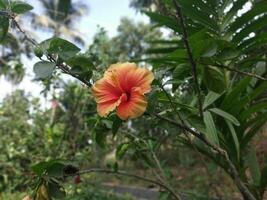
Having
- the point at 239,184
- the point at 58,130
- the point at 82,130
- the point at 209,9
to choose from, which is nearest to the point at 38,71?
the point at 239,184

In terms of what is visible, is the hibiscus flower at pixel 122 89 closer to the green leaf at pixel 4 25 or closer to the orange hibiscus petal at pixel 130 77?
the orange hibiscus petal at pixel 130 77

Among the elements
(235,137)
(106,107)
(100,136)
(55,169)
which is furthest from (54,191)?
(235,137)

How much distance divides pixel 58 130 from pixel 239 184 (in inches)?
218

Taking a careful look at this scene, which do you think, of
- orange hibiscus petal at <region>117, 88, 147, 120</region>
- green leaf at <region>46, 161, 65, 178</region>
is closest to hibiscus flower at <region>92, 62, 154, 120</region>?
orange hibiscus petal at <region>117, 88, 147, 120</region>

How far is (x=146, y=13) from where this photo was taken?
Answer: 2.46 metres

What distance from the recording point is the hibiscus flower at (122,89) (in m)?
1.26

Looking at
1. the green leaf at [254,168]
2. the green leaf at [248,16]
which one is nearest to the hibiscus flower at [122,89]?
the green leaf at [248,16]

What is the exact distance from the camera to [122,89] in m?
1.31

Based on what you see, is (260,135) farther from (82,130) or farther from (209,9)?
(82,130)

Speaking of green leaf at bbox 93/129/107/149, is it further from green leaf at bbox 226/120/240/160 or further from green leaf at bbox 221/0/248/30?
green leaf at bbox 221/0/248/30

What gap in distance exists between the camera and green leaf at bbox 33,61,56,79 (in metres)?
1.29

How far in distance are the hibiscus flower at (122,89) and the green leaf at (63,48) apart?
0.11 metres

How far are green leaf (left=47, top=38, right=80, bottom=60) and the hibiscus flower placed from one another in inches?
4.4

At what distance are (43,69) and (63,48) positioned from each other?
87mm
